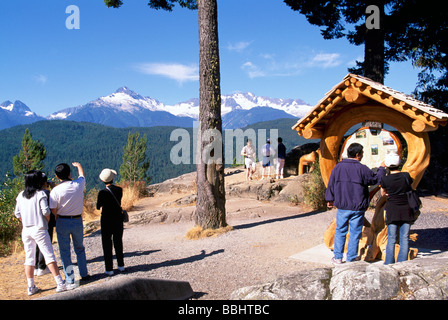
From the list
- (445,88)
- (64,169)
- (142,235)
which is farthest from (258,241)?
(445,88)

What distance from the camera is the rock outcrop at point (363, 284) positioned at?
2.71 metres

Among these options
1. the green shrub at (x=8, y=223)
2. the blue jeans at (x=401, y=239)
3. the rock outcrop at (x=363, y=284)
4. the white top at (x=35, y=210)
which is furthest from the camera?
the green shrub at (x=8, y=223)

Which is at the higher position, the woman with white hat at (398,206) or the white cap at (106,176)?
the white cap at (106,176)

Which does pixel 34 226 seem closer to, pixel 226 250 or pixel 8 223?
pixel 226 250

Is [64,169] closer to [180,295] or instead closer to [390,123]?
[180,295]

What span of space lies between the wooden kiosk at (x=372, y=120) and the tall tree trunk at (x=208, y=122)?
2446 mm

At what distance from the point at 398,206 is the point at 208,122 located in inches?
175

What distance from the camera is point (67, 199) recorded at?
478 cm

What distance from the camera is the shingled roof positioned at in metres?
4.91

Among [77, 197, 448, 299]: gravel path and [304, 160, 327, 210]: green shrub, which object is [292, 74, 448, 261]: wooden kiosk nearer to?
[77, 197, 448, 299]: gravel path

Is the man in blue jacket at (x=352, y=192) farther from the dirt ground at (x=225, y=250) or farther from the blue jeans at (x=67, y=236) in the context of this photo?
the blue jeans at (x=67, y=236)

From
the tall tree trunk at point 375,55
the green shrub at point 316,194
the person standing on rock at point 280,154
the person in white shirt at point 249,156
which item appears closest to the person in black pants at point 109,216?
the green shrub at point 316,194

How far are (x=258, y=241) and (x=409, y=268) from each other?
4368 mm

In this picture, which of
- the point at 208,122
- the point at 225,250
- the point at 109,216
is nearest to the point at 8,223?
the point at 109,216
